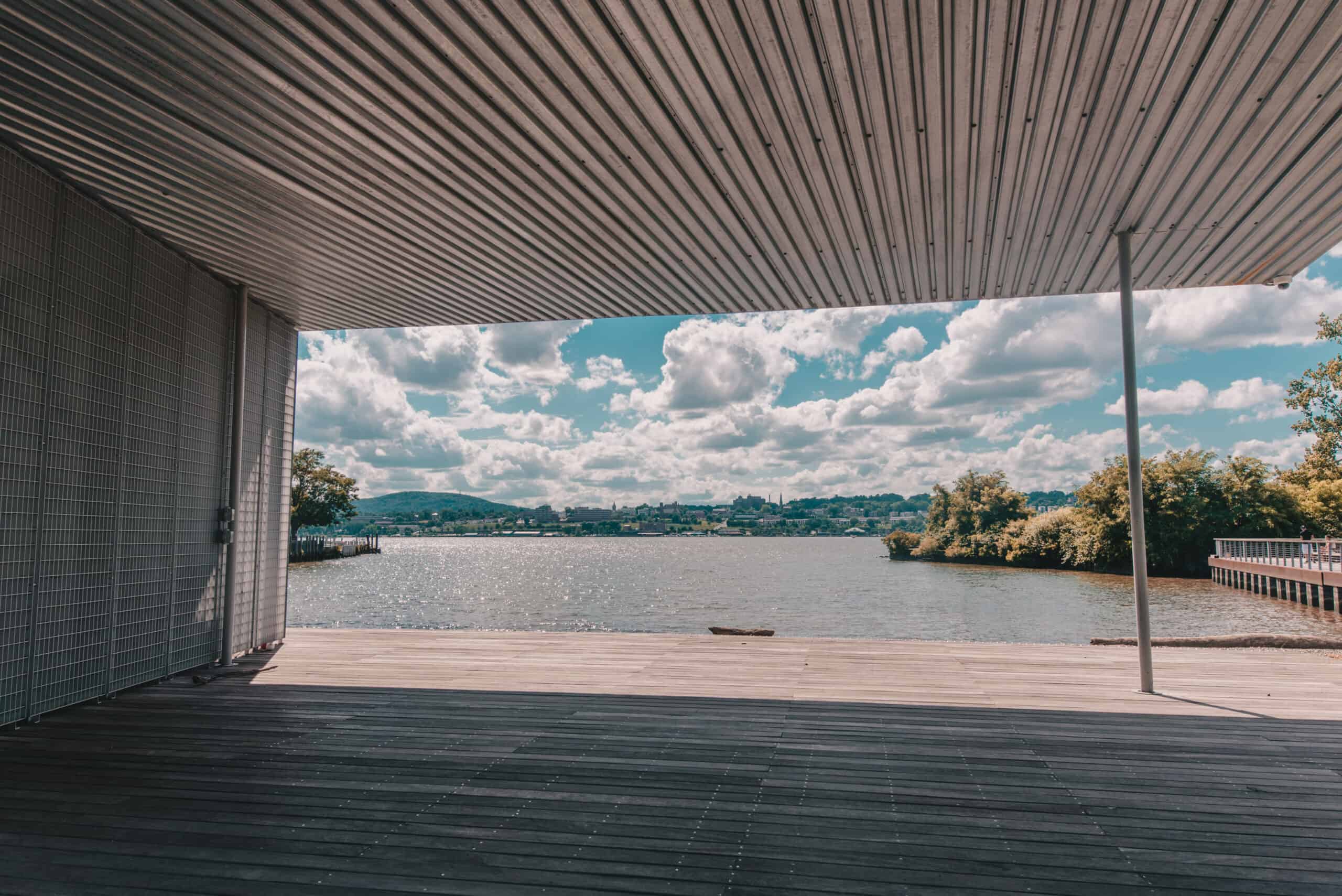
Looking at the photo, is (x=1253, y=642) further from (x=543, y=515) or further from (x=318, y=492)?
(x=543, y=515)

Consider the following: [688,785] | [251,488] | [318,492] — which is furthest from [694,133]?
[318,492]

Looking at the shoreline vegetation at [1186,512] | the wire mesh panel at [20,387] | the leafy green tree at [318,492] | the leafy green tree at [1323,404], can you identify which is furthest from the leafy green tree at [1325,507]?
the leafy green tree at [318,492]

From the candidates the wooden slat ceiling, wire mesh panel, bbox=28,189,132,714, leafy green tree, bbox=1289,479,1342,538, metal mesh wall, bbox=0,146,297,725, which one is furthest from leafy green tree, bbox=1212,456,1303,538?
wire mesh panel, bbox=28,189,132,714

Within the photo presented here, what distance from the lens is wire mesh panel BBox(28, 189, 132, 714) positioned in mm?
4500

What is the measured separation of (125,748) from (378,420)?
39702 millimetres

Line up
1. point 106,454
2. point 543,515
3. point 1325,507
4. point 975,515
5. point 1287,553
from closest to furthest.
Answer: point 106,454 < point 1287,553 < point 1325,507 < point 975,515 < point 543,515

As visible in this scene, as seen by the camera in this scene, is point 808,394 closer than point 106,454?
No

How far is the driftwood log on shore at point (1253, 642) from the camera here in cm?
657

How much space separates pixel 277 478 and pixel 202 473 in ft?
3.65

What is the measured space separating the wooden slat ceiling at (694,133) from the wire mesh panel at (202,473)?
0.47 meters

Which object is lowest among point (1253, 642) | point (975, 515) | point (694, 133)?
point (1253, 642)

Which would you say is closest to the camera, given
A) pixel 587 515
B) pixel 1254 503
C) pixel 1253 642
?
pixel 1253 642

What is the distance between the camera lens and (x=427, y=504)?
4151 inches

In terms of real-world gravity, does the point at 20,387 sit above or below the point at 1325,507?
above
